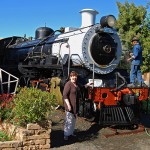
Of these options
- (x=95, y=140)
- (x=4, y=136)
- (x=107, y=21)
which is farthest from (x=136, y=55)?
(x=4, y=136)

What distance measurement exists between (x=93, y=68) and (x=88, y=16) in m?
2.71

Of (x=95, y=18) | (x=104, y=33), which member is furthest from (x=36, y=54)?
(x=104, y=33)

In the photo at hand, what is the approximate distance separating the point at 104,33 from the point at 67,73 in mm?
1631

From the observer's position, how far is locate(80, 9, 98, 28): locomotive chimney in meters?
10.5

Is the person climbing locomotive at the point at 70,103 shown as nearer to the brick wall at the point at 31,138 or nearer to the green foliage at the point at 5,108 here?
the brick wall at the point at 31,138

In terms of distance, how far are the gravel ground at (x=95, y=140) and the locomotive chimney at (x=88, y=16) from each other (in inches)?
141

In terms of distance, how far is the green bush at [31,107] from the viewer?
20.7 feet

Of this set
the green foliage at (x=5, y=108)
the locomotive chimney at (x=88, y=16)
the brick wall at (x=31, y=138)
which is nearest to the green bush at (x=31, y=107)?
the brick wall at (x=31, y=138)

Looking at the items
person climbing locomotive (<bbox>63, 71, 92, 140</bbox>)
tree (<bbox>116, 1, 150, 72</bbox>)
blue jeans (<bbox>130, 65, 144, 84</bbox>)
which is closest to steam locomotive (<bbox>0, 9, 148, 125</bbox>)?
blue jeans (<bbox>130, 65, 144, 84</bbox>)

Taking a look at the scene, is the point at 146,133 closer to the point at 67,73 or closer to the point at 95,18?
the point at 67,73

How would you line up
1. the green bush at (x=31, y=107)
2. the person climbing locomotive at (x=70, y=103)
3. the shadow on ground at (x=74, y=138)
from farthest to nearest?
the person climbing locomotive at (x=70, y=103) < the shadow on ground at (x=74, y=138) < the green bush at (x=31, y=107)

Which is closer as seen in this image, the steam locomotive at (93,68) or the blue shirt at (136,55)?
the steam locomotive at (93,68)

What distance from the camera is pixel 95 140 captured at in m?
7.29

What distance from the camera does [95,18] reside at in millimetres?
10766
